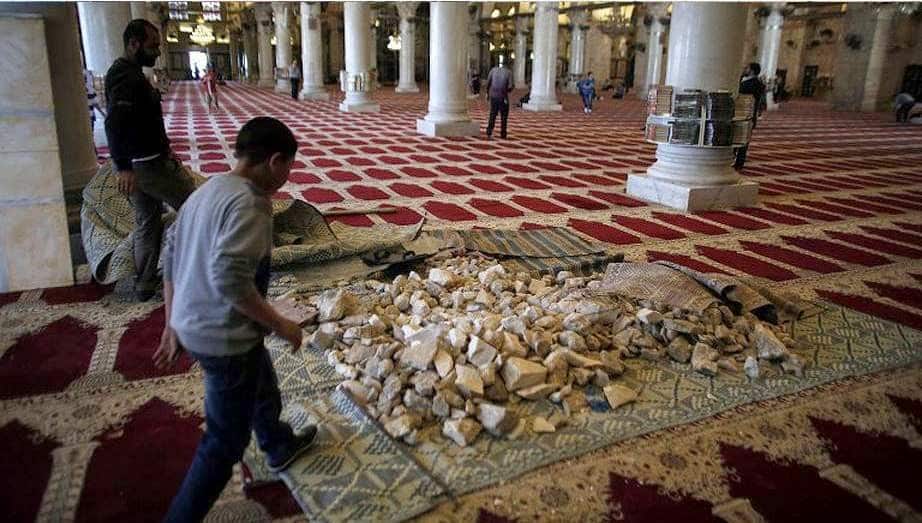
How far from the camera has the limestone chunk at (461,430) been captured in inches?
75.8

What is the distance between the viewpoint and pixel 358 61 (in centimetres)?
1372

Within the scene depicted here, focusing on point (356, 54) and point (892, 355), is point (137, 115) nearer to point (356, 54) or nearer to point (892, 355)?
point (892, 355)

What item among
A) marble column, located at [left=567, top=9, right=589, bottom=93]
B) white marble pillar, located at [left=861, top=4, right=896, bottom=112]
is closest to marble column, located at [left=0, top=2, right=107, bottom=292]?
white marble pillar, located at [left=861, top=4, right=896, bottom=112]

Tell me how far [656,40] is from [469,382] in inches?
857

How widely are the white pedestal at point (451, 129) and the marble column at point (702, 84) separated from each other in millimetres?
4851

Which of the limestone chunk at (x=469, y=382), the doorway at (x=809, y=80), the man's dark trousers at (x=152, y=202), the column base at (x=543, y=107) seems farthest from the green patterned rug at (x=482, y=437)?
the doorway at (x=809, y=80)

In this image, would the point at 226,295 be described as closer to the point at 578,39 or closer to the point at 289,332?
the point at 289,332

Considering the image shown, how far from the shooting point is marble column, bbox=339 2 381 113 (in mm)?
13336

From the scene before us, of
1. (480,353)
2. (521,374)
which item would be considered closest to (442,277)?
(480,353)

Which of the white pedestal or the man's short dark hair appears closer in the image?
the man's short dark hair

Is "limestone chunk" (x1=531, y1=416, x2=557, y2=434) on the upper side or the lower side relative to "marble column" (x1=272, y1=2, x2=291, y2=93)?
lower

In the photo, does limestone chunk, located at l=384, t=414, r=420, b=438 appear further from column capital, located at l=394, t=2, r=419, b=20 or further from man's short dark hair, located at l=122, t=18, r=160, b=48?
column capital, located at l=394, t=2, r=419, b=20

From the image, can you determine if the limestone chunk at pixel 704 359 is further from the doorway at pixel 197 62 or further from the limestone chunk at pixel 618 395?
the doorway at pixel 197 62

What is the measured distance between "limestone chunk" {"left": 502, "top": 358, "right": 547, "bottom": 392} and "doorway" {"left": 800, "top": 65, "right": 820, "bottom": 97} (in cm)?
2791
